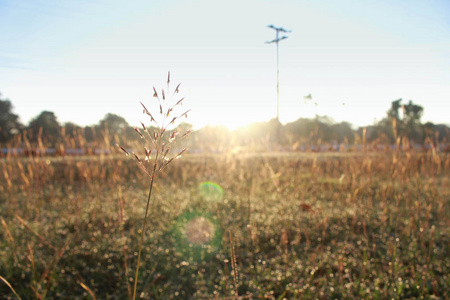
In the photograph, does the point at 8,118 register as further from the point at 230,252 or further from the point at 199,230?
the point at 230,252

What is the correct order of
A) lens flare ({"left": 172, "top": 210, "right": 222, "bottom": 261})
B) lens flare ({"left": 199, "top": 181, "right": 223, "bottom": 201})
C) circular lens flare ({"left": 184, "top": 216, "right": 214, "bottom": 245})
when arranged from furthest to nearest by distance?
lens flare ({"left": 199, "top": 181, "right": 223, "bottom": 201}), circular lens flare ({"left": 184, "top": 216, "right": 214, "bottom": 245}), lens flare ({"left": 172, "top": 210, "right": 222, "bottom": 261})

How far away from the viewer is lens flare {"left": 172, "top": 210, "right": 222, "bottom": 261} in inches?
111

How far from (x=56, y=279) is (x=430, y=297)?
275 centimetres

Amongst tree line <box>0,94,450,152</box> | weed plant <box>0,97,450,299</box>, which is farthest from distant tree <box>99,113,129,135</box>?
weed plant <box>0,97,450,299</box>

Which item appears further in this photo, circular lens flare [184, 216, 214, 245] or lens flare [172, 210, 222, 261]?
circular lens flare [184, 216, 214, 245]

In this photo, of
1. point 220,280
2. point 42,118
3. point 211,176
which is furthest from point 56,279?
point 42,118

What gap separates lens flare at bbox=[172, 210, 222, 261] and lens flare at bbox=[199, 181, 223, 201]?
66 centimetres

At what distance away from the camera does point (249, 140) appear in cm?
788

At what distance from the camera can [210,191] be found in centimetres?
503

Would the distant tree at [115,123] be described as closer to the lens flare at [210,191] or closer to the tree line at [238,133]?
the tree line at [238,133]

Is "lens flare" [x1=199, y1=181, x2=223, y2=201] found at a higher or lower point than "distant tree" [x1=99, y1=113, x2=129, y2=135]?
lower

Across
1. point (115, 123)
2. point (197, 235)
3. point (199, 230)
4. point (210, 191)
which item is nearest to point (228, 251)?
point (197, 235)

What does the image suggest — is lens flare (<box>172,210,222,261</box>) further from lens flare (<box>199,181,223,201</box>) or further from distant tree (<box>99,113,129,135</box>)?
distant tree (<box>99,113,129,135</box>)

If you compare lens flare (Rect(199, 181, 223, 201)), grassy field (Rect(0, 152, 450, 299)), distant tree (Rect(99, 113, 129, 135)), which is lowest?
grassy field (Rect(0, 152, 450, 299))
